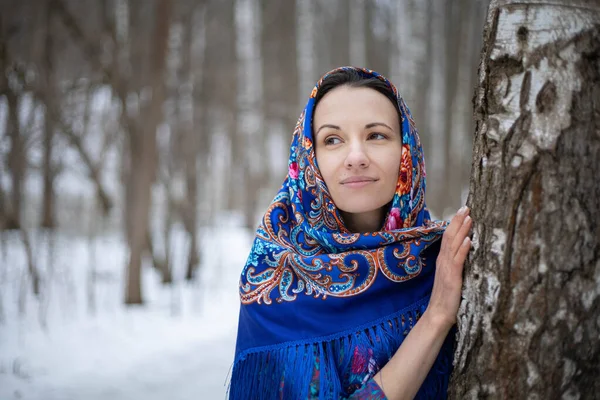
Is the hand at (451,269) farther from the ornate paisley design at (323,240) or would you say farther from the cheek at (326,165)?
the cheek at (326,165)

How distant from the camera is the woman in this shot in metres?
1.21

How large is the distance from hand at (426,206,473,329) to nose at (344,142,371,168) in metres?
0.35

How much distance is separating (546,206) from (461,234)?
0.22 meters

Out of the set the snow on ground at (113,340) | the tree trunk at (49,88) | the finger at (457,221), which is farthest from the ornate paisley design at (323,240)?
the tree trunk at (49,88)

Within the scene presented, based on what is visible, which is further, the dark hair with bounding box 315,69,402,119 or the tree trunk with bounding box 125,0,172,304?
the tree trunk with bounding box 125,0,172,304

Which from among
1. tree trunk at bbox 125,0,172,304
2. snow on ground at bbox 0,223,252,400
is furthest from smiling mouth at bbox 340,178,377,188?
tree trunk at bbox 125,0,172,304

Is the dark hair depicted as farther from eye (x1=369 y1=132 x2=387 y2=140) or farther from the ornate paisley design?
eye (x1=369 y1=132 x2=387 y2=140)

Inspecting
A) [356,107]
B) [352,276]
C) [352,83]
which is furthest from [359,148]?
[352,276]

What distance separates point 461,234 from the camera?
3.69 ft

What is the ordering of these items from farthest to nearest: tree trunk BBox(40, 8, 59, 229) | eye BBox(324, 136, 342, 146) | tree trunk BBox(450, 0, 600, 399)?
tree trunk BBox(40, 8, 59, 229)
eye BBox(324, 136, 342, 146)
tree trunk BBox(450, 0, 600, 399)

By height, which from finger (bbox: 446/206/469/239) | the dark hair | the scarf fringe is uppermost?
the dark hair

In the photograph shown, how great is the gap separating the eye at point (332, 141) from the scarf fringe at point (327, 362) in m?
0.59

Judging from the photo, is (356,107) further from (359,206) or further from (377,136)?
(359,206)

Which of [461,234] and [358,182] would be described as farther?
[358,182]
